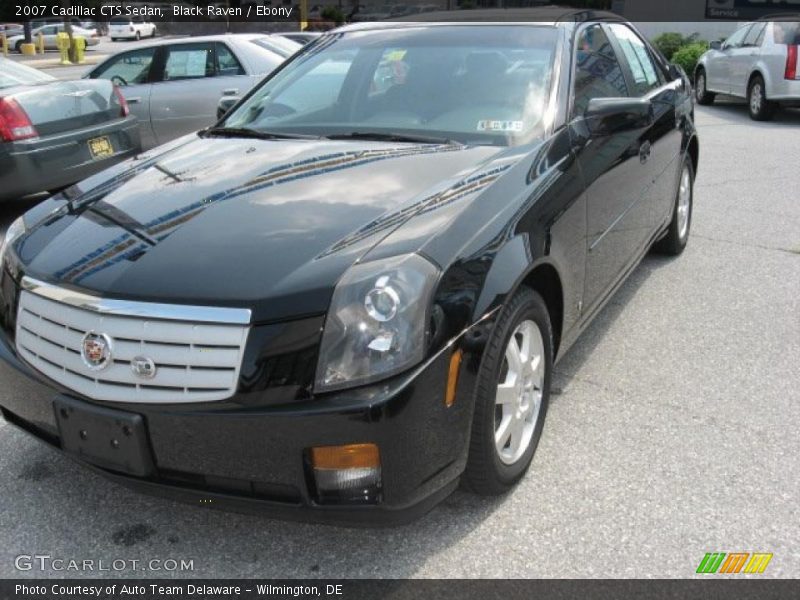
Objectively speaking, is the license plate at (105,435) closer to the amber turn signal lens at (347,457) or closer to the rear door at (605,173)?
the amber turn signal lens at (347,457)

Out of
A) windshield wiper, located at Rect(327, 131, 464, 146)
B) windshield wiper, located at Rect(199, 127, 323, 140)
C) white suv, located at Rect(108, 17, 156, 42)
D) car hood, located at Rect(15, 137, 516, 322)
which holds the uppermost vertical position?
windshield wiper, located at Rect(327, 131, 464, 146)

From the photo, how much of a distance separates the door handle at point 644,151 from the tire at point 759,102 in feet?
29.8

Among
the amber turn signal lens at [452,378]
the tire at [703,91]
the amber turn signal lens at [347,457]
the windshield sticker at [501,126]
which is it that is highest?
the windshield sticker at [501,126]

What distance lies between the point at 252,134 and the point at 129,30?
5379 cm

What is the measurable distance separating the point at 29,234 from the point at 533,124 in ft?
6.35

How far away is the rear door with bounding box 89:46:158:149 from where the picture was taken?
28.5 ft

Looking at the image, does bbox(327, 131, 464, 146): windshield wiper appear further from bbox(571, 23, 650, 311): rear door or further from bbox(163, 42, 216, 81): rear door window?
bbox(163, 42, 216, 81): rear door window

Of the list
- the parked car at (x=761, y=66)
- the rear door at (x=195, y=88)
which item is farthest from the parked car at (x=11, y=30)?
the rear door at (x=195, y=88)

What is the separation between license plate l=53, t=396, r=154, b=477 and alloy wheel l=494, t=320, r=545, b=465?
1.08 metres

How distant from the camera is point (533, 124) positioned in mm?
3254

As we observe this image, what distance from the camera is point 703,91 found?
1473 cm

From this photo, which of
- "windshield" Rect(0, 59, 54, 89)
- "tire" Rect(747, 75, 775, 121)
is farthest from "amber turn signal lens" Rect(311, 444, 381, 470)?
"tire" Rect(747, 75, 775, 121)

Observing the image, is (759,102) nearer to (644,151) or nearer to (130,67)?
(130,67)

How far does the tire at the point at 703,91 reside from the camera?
47.9ft
